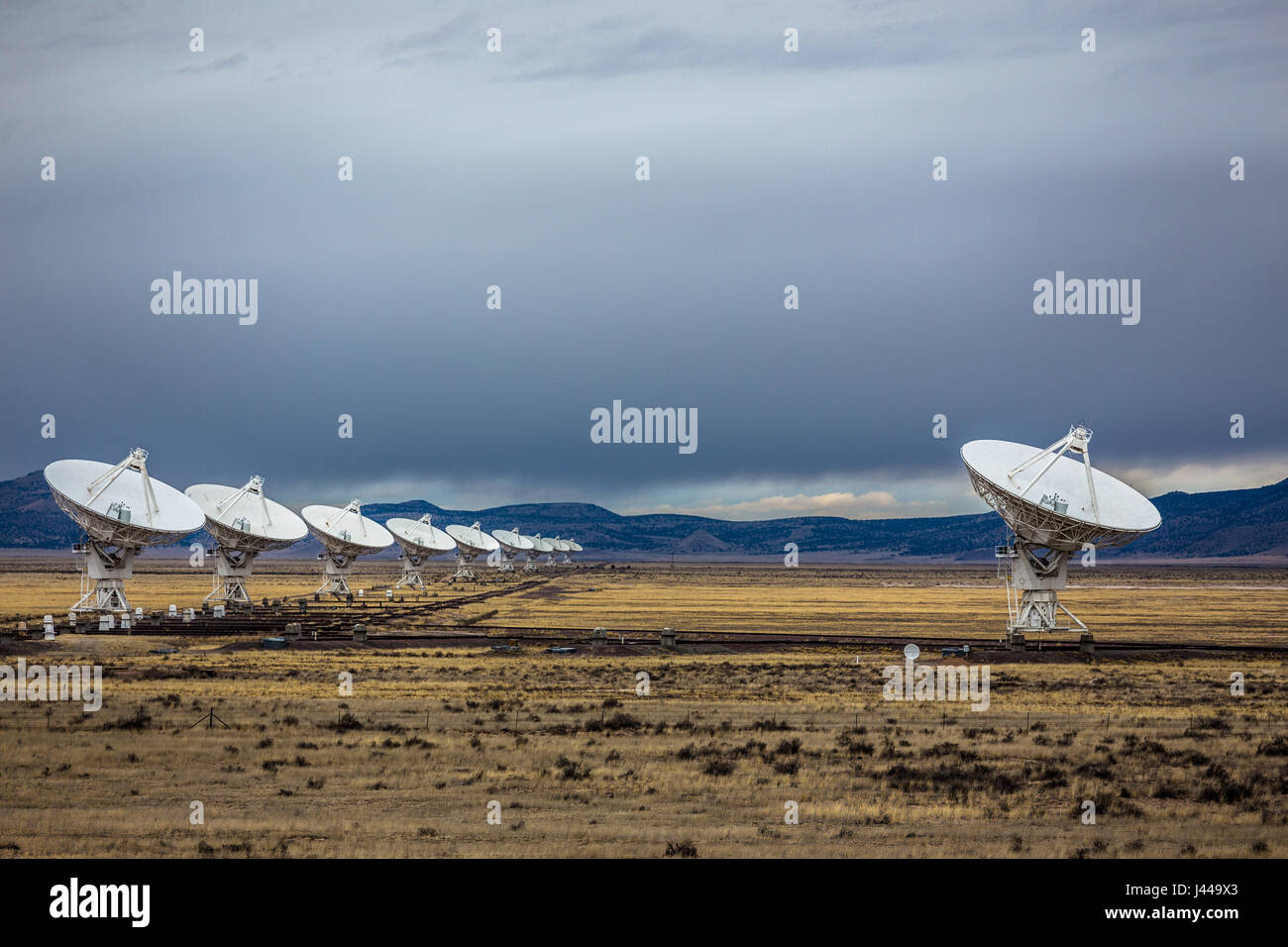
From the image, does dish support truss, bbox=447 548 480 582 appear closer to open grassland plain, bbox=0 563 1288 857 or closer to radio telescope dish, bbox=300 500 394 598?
radio telescope dish, bbox=300 500 394 598

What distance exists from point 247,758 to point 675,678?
20885mm

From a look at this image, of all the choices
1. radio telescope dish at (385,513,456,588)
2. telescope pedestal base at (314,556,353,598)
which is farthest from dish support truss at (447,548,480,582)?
telescope pedestal base at (314,556,353,598)

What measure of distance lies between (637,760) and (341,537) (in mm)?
74090

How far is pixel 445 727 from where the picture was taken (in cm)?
3098

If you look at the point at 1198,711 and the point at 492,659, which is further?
the point at 492,659

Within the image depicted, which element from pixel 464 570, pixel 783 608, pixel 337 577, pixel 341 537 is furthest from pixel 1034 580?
pixel 464 570

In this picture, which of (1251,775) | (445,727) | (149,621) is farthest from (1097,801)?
(149,621)

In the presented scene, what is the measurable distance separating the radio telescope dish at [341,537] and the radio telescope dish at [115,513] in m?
21.7

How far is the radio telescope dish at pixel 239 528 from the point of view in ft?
262

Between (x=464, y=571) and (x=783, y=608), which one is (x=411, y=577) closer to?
(x=464, y=571)

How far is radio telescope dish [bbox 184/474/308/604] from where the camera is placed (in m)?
79.8

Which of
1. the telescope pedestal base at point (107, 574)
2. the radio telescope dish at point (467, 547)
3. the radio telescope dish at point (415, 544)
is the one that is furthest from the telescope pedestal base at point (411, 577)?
the telescope pedestal base at point (107, 574)
